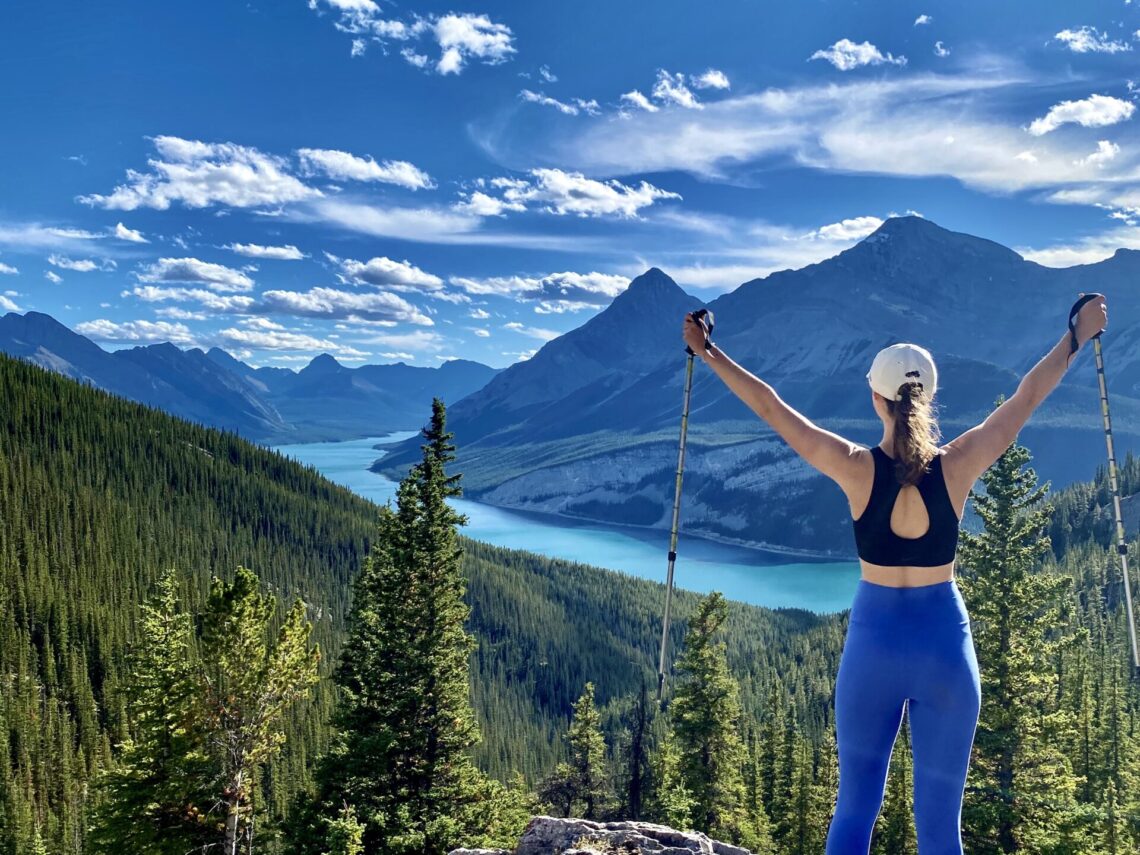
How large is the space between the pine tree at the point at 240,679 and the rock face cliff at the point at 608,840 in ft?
33.2

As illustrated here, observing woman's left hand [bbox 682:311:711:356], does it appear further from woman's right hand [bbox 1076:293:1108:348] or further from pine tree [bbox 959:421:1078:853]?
pine tree [bbox 959:421:1078:853]

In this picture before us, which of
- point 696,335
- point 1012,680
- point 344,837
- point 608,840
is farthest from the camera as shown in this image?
point 1012,680

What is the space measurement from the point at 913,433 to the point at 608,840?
6.01 metres

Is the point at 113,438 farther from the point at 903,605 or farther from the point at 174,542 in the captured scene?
the point at 903,605

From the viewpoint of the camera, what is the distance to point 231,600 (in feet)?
55.4

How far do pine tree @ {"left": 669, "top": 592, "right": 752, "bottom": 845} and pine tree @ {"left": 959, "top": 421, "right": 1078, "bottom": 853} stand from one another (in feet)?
29.1

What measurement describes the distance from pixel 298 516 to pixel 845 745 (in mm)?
171680

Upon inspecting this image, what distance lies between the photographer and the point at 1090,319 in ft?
15.3

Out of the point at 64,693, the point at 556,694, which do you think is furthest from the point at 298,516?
the point at 64,693

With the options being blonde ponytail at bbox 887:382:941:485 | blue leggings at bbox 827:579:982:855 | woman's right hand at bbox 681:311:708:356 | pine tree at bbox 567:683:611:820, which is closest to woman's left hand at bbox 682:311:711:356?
woman's right hand at bbox 681:311:708:356

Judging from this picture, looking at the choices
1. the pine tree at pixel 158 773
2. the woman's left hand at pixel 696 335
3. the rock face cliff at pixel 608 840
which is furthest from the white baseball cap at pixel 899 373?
the pine tree at pixel 158 773

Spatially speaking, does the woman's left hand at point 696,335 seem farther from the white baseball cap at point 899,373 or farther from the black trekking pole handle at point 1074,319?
the black trekking pole handle at point 1074,319

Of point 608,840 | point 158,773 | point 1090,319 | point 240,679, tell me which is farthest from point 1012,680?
point 158,773

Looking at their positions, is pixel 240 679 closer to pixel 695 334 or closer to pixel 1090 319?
pixel 695 334
